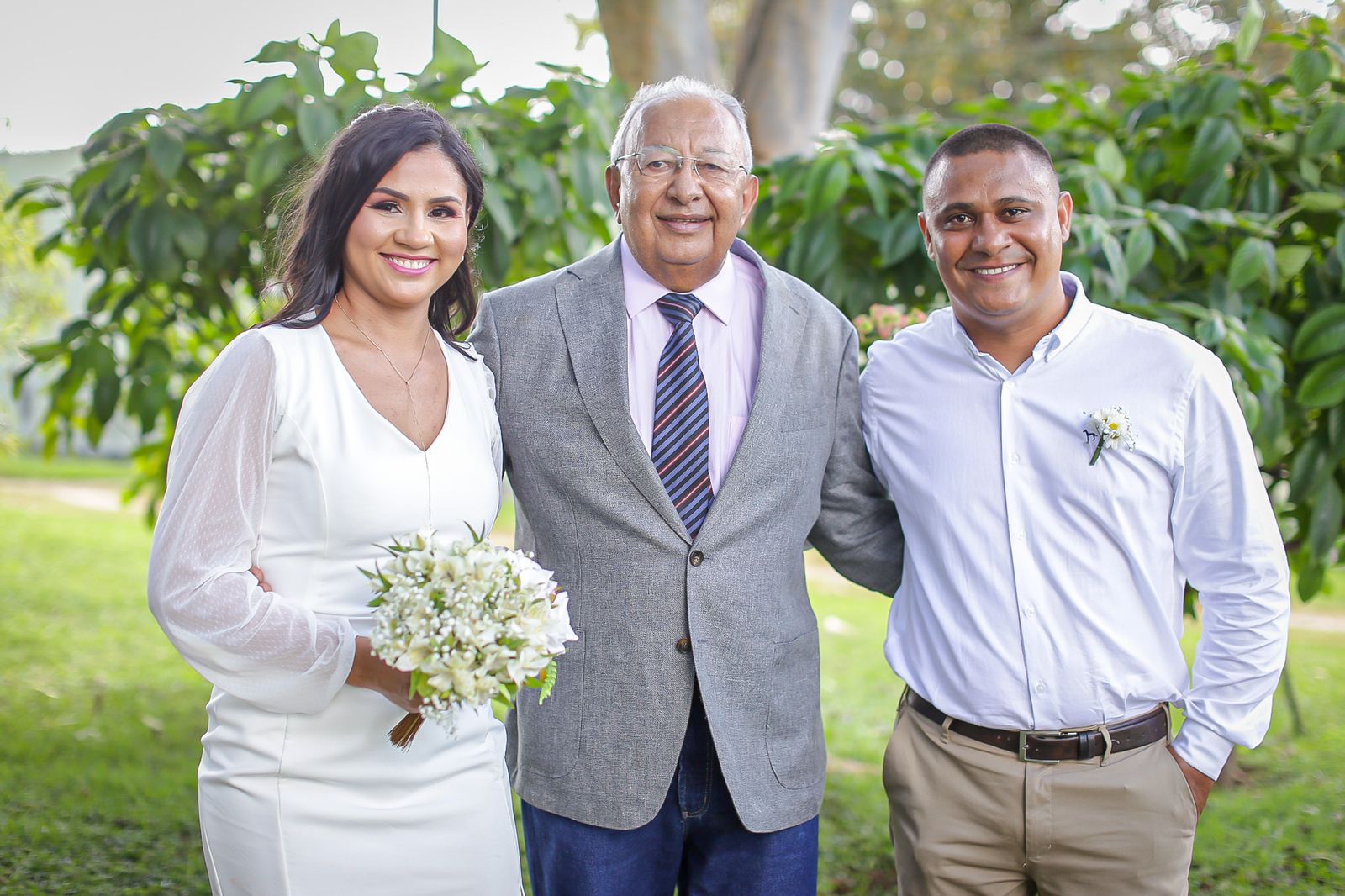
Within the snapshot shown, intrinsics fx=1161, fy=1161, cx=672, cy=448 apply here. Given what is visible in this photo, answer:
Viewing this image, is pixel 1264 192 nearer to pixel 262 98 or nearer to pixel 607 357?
pixel 607 357

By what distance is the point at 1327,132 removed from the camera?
10.5ft

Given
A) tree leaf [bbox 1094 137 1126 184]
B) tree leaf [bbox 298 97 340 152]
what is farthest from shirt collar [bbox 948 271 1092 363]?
tree leaf [bbox 298 97 340 152]

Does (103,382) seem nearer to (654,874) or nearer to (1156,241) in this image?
(654,874)

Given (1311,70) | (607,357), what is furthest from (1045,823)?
(1311,70)

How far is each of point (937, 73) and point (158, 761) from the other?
1347cm

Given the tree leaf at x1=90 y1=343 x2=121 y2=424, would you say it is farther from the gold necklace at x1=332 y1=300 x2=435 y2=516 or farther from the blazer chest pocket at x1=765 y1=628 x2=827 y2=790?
the blazer chest pocket at x1=765 y1=628 x2=827 y2=790

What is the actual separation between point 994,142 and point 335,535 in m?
1.52

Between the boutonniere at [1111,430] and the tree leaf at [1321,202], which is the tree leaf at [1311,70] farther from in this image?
the boutonniere at [1111,430]

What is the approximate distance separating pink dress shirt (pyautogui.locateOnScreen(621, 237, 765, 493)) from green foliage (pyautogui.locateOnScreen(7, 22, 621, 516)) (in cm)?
93

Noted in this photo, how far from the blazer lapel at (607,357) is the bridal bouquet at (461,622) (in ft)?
1.65

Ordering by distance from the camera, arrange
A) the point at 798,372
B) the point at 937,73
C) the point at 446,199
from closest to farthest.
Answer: the point at 446,199
the point at 798,372
the point at 937,73

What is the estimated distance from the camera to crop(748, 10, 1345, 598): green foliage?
124 inches

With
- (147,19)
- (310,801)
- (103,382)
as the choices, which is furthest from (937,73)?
(310,801)

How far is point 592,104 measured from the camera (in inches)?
136
